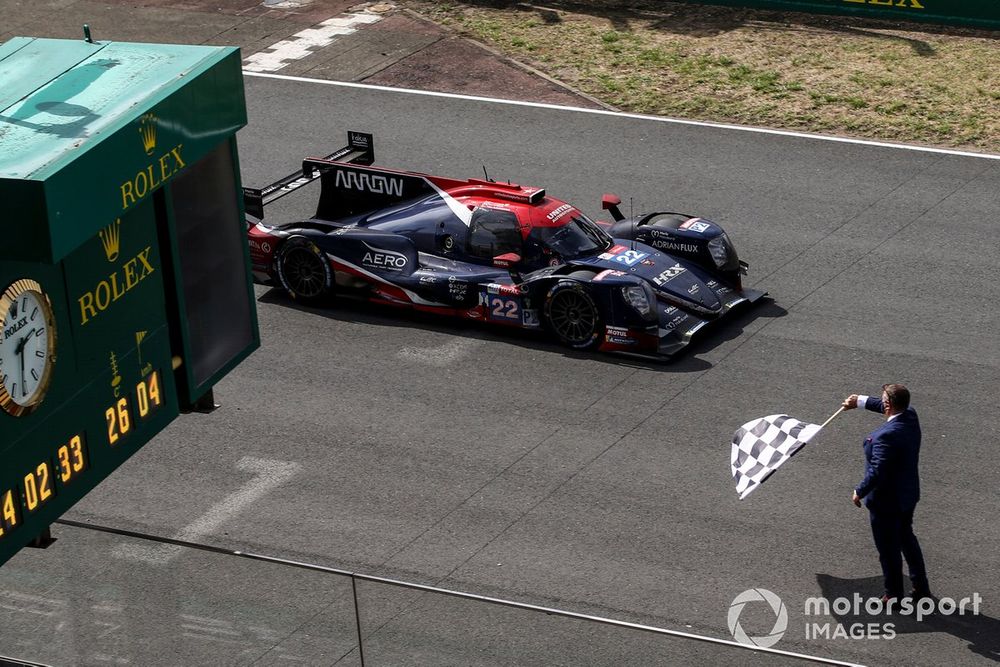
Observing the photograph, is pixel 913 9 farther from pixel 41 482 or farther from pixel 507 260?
pixel 41 482

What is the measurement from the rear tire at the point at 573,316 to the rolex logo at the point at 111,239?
306 inches

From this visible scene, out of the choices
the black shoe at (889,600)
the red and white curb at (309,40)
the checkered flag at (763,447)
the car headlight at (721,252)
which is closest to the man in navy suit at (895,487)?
the black shoe at (889,600)

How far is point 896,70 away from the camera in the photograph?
23906mm

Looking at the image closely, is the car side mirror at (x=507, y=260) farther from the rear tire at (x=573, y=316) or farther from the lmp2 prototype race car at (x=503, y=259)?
the rear tire at (x=573, y=316)

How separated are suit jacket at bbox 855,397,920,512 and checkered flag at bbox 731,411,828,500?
43.1 inches

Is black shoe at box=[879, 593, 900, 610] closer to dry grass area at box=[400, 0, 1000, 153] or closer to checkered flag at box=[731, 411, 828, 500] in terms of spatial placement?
checkered flag at box=[731, 411, 828, 500]

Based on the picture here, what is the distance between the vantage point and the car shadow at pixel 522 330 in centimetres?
1601

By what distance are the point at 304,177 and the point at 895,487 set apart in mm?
9369

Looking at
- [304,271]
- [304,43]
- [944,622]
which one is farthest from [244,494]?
[304,43]

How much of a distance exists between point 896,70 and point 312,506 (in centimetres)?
1408

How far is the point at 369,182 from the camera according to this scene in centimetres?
1792

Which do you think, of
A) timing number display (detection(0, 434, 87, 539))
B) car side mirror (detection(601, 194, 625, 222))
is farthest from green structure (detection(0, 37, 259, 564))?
car side mirror (detection(601, 194, 625, 222))

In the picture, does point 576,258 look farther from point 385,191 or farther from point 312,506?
point 312,506

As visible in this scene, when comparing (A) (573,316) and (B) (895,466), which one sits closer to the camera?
(B) (895,466)
